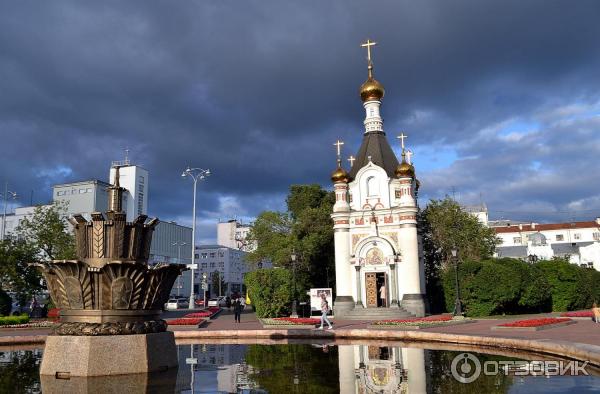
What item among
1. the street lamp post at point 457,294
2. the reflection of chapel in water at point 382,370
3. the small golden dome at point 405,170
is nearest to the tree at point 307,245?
the small golden dome at point 405,170

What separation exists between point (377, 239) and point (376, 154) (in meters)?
5.95

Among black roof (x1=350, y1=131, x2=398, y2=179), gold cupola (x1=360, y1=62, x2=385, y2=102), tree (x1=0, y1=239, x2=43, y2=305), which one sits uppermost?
gold cupola (x1=360, y1=62, x2=385, y2=102)

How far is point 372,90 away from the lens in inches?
1467

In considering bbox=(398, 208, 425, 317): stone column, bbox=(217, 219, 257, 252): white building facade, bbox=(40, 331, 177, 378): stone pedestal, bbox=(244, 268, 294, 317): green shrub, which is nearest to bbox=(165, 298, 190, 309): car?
bbox=(244, 268, 294, 317): green shrub

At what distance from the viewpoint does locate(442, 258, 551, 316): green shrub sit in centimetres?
3272

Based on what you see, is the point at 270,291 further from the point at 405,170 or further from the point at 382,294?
the point at 405,170

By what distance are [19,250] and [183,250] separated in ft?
249

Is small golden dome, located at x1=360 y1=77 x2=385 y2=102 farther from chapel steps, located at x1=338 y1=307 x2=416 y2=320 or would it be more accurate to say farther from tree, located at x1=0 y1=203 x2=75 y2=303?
tree, located at x1=0 y1=203 x2=75 y2=303

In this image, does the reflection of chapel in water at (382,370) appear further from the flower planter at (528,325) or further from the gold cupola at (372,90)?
the gold cupola at (372,90)

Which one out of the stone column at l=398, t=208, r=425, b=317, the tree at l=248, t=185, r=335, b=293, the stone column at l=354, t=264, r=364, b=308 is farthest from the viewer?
the tree at l=248, t=185, r=335, b=293

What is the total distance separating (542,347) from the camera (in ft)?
44.2

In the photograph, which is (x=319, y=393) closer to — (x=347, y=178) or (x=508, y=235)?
(x=347, y=178)

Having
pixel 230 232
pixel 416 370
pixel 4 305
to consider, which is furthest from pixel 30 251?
pixel 230 232

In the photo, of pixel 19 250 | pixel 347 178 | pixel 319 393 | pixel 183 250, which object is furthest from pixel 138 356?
pixel 183 250
